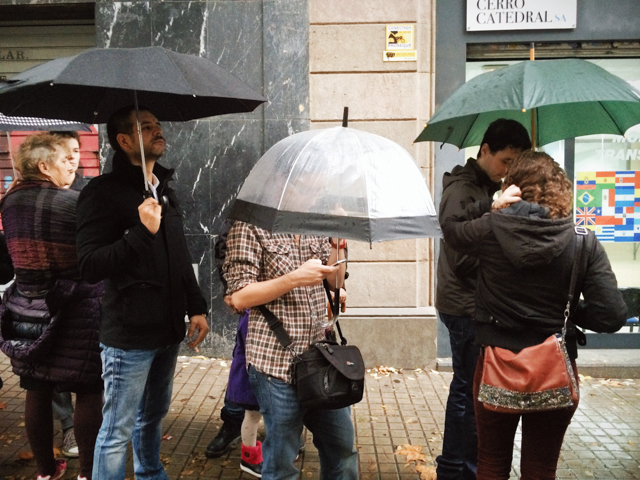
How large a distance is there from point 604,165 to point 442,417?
3.47 meters

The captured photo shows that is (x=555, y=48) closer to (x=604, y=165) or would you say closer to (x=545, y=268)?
(x=604, y=165)

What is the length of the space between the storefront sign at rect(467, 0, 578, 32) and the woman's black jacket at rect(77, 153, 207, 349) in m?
4.61

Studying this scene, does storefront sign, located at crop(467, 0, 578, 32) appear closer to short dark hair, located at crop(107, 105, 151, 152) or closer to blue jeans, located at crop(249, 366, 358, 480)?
short dark hair, located at crop(107, 105, 151, 152)

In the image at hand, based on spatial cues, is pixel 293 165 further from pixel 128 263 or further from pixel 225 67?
pixel 225 67

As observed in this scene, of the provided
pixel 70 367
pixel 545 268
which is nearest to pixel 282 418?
pixel 545 268

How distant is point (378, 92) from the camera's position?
251 inches

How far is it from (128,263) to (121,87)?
0.80 metres

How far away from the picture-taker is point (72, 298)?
3.53 metres

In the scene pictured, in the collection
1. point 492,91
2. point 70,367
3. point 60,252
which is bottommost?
point 70,367

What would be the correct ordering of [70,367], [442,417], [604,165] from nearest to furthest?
[70,367] → [442,417] → [604,165]

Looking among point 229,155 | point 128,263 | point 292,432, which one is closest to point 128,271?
point 128,263

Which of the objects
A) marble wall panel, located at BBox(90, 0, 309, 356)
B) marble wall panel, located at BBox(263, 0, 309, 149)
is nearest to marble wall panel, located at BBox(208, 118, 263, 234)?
marble wall panel, located at BBox(90, 0, 309, 356)

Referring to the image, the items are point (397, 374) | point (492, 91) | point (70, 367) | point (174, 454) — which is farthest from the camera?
point (397, 374)

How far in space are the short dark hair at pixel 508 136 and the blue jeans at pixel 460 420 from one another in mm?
970
